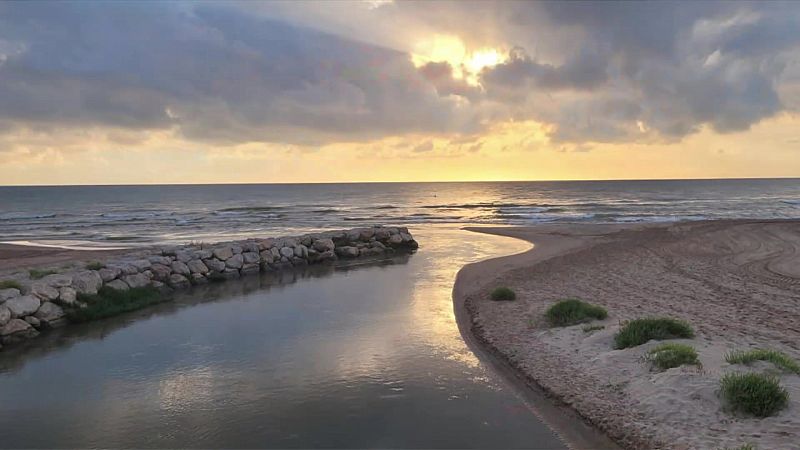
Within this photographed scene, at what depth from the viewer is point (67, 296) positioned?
1311 centimetres

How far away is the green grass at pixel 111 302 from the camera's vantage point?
1305 centimetres

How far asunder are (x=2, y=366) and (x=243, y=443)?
6.33 metres

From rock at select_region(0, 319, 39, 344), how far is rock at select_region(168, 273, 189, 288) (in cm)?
505

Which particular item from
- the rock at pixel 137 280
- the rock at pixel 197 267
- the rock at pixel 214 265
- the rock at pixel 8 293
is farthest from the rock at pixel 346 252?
the rock at pixel 8 293

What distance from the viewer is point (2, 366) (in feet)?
32.7

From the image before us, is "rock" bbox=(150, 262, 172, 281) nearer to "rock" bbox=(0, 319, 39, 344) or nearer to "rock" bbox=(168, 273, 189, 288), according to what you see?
"rock" bbox=(168, 273, 189, 288)

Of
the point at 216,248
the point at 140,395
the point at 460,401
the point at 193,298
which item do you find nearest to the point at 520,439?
the point at 460,401

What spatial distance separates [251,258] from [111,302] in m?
6.62

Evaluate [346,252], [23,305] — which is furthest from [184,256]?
[346,252]

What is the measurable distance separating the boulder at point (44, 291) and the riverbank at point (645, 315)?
9.63 metres

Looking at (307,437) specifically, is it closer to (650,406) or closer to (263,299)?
(650,406)

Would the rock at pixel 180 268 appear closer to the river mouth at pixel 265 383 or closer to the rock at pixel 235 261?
the rock at pixel 235 261

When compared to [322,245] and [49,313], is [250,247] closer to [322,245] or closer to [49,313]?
[322,245]

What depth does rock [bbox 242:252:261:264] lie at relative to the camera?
65.8ft
